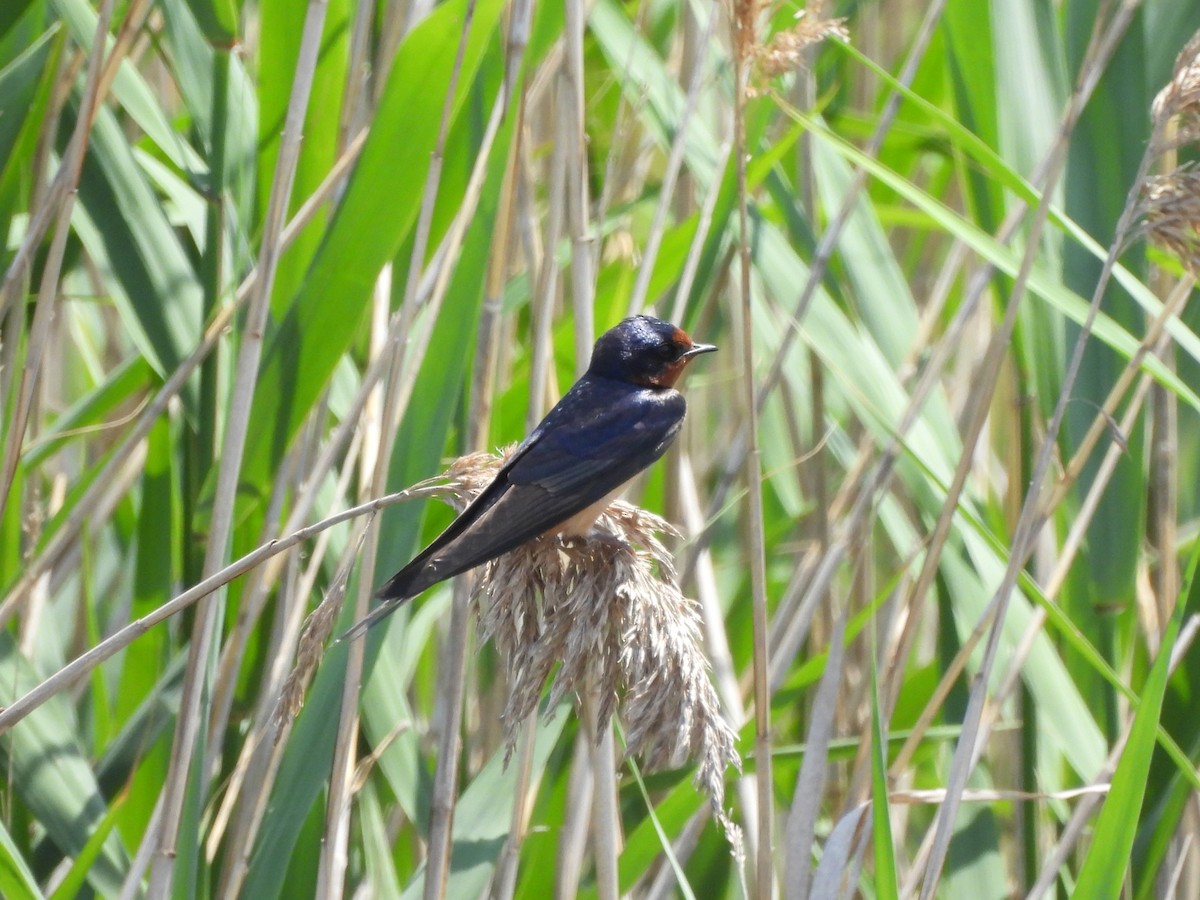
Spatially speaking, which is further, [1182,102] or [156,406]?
[156,406]

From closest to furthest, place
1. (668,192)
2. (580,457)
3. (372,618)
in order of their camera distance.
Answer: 1. (372,618)
2. (580,457)
3. (668,192)

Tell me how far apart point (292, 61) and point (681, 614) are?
2.88 feet

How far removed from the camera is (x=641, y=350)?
1.82m

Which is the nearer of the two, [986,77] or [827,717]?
[827,717]

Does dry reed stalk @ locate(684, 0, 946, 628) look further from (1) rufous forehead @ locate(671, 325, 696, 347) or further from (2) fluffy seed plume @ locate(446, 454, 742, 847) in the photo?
(2) fluffy seed plume @ locate(446, 454, 742, 847)

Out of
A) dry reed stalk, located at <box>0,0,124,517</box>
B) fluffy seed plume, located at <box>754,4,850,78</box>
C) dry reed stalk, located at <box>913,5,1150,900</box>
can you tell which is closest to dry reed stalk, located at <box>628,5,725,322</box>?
fluffy seed plume, located at <box>754,4,850,78</box>

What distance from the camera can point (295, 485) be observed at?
1788 millimetres

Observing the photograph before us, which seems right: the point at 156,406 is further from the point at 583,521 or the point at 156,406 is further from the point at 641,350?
the point at 641,350

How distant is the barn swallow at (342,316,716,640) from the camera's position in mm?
1341

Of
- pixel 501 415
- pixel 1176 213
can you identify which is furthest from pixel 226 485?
pixel 1176 213

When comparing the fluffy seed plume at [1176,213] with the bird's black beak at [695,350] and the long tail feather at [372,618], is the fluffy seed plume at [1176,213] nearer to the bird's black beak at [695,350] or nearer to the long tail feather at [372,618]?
the bird's black beak at [695,350]

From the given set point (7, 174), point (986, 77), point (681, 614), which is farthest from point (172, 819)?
point (986, 77)

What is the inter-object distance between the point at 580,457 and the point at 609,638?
0.34 meters

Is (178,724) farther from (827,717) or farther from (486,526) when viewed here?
(827,717)
